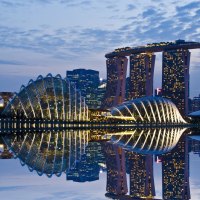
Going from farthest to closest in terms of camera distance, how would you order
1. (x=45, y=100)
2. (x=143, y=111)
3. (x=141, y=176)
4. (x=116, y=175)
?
(x=143, y=111) < (x=45, y=100) < (x=116, y=175) < (x=141, y=176)

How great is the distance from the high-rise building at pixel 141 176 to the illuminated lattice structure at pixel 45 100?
74.4 m

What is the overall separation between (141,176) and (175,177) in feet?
7.51

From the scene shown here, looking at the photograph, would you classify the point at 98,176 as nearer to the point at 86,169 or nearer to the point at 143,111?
the point at 86,169

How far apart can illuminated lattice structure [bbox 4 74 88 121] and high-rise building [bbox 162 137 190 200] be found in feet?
246

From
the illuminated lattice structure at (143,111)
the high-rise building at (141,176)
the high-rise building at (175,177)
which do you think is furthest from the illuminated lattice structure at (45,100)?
the high-rise building at (175,177)

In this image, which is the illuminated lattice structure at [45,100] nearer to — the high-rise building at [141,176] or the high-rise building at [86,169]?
the high-rise building at [86,169]

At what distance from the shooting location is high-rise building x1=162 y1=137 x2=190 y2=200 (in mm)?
25755

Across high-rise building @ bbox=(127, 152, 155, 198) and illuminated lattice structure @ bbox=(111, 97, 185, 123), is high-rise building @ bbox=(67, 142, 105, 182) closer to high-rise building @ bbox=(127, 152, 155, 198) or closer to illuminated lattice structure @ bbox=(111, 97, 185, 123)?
high-rise building @ bbox=(127, 152, 155, 198)

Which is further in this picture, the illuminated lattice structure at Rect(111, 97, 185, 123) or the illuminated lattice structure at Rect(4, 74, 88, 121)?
the illuminated lattice structure at Rect(111, 97, 185, 123)

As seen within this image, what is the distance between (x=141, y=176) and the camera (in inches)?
1304

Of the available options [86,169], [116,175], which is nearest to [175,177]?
[116,175]

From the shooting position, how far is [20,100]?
11856cm

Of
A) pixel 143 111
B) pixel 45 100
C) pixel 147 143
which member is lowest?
pixel 147 143

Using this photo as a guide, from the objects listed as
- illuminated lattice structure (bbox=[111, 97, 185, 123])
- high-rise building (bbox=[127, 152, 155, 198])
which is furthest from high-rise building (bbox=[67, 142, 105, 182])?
illuminated lattice structure (bbox=[111, 97, 185, 123])
